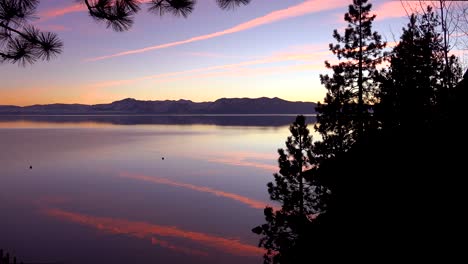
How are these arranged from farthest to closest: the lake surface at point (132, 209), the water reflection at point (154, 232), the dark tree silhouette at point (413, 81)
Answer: the water reflection at point (154, 232) → the lake surface at point (132, 209) → the dark tree silhouette at point (413, 81)

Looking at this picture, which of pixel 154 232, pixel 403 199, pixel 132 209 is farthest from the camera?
pixel 132 209

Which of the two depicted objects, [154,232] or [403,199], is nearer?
[403,199]

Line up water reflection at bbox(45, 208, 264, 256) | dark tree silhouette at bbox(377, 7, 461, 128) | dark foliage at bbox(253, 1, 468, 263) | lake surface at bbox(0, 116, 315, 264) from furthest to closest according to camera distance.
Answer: water reflection at bbox(45, 208, 264, 256) < lake surface at bbox(0, 116, 315, 264) < dark tree silhouette at bbox(377, 7, 461, 128) < dark foliage at bbox(253, 1, 468, 263)

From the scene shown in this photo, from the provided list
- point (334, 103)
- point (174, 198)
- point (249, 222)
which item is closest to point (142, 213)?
point (174, 198)

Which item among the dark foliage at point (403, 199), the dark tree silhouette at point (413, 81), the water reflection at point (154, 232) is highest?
the dark tree silhouette at point (413, 81)

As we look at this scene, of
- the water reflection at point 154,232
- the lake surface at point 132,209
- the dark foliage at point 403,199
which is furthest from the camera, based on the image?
the water reflection at point 154,232

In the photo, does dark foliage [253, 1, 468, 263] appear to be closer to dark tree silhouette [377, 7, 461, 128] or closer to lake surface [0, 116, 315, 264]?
dark tree silhouette [377, 7, 461, 128]

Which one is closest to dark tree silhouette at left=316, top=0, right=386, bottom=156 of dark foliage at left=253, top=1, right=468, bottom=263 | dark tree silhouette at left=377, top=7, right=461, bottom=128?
dark tree silhouette at left=377, top=7, right=461, bottom=128

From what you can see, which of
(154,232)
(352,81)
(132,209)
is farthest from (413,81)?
(132,209)

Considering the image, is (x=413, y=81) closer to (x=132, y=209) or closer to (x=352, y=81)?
(x=352, y=81)

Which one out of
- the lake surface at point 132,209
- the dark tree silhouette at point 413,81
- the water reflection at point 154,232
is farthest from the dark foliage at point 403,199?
the lake surface at point 132,209

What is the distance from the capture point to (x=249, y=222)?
1334 inches

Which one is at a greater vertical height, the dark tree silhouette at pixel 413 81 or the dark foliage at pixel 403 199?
the dark tree silhouette at pixel 413 81

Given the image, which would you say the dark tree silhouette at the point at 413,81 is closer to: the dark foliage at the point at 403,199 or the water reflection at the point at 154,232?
the dark foliage at the point at 403,199
